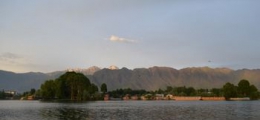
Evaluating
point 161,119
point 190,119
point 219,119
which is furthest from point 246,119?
point 161,119

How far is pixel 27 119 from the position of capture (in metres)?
52.6

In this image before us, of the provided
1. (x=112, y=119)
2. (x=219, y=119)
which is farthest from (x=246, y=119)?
(x=112, y=119)

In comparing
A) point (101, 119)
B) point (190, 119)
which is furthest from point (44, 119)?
point (190, 119)

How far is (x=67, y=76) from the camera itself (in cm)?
19775

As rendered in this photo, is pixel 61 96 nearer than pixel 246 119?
No

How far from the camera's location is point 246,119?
52.3 meters

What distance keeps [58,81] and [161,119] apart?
153 metres

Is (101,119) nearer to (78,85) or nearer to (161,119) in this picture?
(161,119)

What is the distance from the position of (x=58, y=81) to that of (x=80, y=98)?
597 inches

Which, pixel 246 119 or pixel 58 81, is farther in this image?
pixel 58 81

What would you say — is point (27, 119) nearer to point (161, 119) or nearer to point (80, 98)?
point (161, 119)

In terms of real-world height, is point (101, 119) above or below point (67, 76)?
below

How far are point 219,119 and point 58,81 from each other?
155650mm

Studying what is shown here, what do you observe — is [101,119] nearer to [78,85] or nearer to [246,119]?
[246,119]
